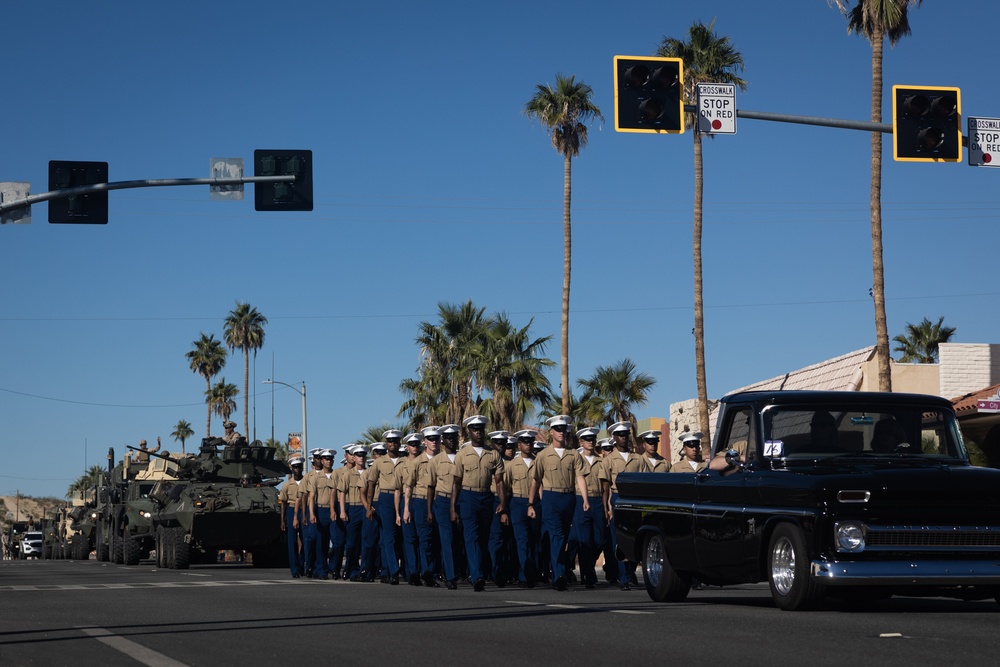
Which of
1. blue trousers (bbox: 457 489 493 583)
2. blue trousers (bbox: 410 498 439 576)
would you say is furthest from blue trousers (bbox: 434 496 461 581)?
blue trousers (bbox: 410 498 439 576)

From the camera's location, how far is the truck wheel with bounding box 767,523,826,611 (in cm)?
1123

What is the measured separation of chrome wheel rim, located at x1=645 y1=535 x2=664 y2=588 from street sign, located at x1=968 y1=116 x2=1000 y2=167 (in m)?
7.85

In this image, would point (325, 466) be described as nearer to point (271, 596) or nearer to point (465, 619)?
point (271, 596)

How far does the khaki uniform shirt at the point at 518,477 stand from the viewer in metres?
18.2

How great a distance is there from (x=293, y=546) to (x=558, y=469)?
8263 mm

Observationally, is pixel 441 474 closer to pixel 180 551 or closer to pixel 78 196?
pixel 78 196

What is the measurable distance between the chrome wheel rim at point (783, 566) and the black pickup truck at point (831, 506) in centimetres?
1

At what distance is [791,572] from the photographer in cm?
1157

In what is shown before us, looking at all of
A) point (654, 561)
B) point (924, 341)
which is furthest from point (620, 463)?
point (924, 341)

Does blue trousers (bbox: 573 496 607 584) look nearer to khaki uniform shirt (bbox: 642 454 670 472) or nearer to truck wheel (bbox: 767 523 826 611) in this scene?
khaki uniform shirt (bbox: 642 454 670 472)

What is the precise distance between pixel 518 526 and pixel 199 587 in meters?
4.10

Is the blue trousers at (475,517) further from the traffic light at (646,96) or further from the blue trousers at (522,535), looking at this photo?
the traffic light at (646,96)

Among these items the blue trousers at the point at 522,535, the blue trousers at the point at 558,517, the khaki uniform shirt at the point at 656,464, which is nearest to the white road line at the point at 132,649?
the blue trousers at the point at 558,517

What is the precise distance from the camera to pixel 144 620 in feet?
41.4
